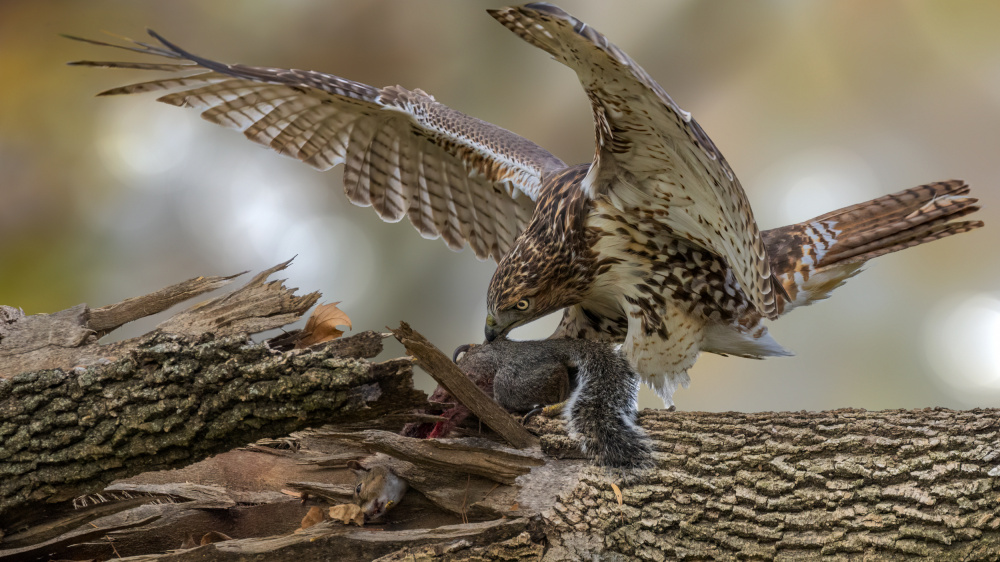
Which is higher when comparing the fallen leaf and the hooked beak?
the hooked beak

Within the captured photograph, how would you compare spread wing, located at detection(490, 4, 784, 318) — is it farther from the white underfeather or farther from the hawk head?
the white underfeather

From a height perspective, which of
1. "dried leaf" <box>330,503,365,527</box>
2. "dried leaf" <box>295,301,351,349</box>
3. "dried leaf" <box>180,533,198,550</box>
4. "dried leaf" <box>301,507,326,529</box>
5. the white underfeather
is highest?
the white underfeather

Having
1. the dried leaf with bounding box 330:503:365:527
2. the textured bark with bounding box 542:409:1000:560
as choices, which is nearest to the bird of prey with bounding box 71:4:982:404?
the textured bark with bounding box 542:409:1000:560

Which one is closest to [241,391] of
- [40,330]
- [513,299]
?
[40,330]

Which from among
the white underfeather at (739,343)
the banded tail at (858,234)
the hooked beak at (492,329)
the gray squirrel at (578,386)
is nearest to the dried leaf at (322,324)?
the gray squirrel at (578,386)

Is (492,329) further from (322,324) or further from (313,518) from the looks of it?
(313,518)

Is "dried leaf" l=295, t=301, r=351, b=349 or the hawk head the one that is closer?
"dried leaf" l=295, t=301, r=351, b=349

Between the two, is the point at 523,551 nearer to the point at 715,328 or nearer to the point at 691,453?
the point at 691,453
